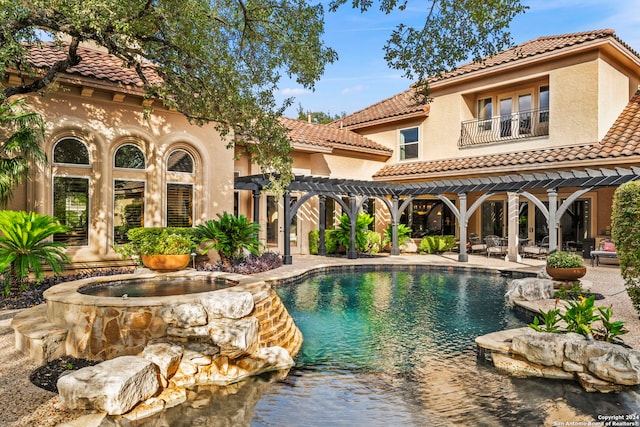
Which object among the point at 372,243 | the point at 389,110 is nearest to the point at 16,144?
the point at 372,243

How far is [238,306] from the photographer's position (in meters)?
6.34

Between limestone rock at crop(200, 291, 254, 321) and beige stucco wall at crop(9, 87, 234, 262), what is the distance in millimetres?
7404

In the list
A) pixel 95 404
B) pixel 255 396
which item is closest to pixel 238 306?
pixel 255 396

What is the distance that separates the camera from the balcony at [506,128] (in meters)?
18.1

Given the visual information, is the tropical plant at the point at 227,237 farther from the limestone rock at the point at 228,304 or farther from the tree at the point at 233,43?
the limestone rock at the point at 228,304

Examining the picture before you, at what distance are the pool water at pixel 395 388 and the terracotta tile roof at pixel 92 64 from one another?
804 cm

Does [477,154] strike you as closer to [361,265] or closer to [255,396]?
[361,265]

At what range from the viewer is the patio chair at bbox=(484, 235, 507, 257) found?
58.8 feet

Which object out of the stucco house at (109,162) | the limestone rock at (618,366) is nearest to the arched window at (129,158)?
the stucco house at (109,162)

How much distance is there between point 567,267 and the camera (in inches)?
404

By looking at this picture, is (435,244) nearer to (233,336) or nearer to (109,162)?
(109,162)

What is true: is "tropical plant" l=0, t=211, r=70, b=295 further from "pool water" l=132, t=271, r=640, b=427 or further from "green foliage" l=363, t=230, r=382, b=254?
"green foliage" l=363, t=230, r=382, b=254

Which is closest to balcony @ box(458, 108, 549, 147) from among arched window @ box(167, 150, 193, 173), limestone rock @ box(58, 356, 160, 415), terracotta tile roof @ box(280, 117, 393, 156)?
terracotta tile roof @ box(280, 117, 393, 156)

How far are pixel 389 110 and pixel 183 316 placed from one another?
1948cm
